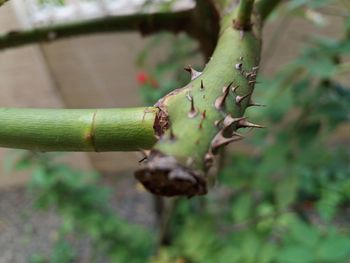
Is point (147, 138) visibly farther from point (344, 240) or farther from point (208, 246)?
point (208, 246)

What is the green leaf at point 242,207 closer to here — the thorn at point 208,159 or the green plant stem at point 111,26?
the green plant stem at point 111,26

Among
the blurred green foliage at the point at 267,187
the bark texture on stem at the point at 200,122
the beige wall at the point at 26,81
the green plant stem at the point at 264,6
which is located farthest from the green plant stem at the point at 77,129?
the beige wall at the point at 26,81

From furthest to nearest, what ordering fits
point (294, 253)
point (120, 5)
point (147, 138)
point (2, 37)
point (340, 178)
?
1. point (120, 5)
2. point (340, 178)
3. point (294, 253)
4. point (2, 37)
5. point (147, 138)

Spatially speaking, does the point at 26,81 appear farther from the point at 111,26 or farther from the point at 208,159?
the point at 208,159

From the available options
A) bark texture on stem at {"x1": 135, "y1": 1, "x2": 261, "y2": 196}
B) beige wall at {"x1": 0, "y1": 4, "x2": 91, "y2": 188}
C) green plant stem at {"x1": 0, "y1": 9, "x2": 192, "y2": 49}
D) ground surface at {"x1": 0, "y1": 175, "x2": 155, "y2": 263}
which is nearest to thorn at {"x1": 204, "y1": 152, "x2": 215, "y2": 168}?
bark texture on stem at {"x1": 135, "y1": 1, "x2": 261, "y2": 196}

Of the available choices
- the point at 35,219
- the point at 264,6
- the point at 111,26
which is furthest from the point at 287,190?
the point at 35,219

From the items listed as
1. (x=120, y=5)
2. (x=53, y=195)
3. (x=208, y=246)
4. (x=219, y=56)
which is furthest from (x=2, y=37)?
(x=120, y=5)

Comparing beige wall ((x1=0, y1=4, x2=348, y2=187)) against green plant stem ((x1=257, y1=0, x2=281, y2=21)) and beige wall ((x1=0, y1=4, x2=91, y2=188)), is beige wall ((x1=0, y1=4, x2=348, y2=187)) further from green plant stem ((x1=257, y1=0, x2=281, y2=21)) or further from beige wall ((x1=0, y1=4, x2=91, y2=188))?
green plant stem ((x1=257, y1=0, x2=281, y2=21))
